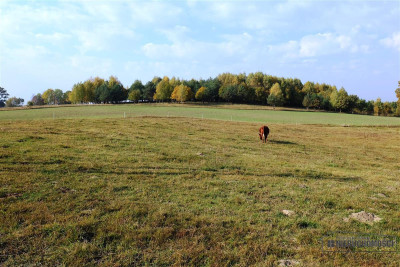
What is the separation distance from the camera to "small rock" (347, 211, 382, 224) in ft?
22.2

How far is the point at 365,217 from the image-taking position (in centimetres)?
693

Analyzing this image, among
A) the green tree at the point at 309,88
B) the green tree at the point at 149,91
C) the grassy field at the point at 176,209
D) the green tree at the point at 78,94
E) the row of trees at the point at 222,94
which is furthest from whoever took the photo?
the green tree at the point at 309,88

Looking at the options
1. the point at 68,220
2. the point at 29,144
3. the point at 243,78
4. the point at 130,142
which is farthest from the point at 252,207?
the point at 243,78

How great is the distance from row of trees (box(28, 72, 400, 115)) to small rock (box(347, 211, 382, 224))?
108917 millimetres

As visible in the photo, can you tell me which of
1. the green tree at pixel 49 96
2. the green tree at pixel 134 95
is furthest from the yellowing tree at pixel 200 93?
the green tree at pixel 49 96

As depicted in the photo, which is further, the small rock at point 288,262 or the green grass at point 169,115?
the green grass at point 169,115

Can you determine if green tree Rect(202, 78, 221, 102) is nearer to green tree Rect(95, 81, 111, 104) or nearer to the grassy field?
green tree Rect(95, 81, 111, 104)

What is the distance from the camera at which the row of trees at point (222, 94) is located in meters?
113

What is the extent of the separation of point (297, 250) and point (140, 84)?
444 ft

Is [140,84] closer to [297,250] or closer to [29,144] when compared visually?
[29,144]

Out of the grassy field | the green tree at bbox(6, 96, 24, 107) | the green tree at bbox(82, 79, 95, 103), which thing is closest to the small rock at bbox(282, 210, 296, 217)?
the grassy field

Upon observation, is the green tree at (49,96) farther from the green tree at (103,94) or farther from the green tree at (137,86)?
the green tree at (137,86)

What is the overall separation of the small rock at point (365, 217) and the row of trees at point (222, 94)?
10892 centimetres

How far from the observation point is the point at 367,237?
586 centimetres
